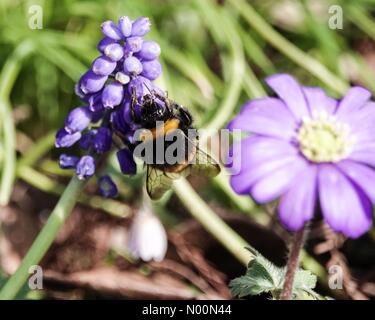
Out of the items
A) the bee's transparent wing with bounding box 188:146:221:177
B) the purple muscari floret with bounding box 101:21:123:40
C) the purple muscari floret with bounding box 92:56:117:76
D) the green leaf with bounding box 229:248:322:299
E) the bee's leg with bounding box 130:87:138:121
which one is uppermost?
the purple muscari floret with bounding box 101:21:123:40

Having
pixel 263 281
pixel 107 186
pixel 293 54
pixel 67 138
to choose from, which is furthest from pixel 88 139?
pixel 293 54

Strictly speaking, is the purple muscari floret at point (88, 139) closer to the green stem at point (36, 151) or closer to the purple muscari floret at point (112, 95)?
the purple muscari floret at point (112, 95)

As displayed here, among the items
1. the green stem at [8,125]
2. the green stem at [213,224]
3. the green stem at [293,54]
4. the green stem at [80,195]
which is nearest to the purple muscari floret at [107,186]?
the green stem at [213,224]

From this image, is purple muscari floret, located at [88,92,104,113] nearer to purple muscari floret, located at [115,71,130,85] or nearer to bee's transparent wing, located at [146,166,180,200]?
purple muscari floret, located at [115,71,130,85]

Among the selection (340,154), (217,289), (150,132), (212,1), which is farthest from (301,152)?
(212,1)

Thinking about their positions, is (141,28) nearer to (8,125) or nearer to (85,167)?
(85,167)

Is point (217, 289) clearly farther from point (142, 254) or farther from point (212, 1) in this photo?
point (212, 1)

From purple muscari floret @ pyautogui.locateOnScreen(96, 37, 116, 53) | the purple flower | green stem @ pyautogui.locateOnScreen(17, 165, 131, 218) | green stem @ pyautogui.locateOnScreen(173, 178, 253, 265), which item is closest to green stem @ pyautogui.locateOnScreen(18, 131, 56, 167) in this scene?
green stem @ pyautogui.locateOnScreen(17, 165, 131, 218)
